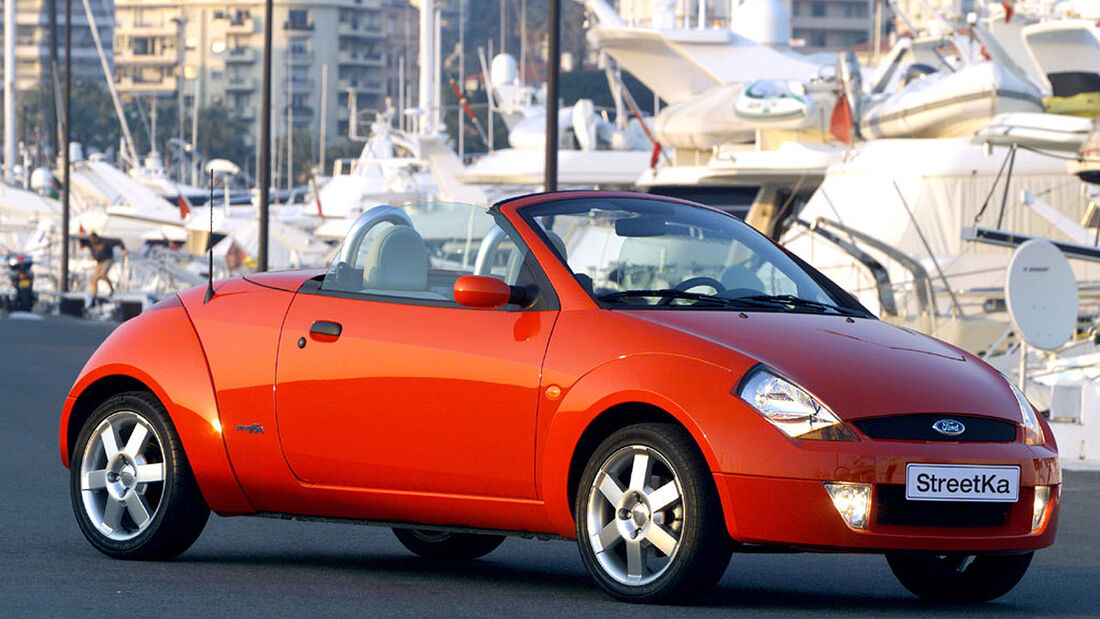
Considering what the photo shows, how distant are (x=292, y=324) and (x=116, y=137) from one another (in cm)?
13122

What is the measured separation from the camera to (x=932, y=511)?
7438mm

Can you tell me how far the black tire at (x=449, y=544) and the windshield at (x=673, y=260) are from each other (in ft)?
4.88

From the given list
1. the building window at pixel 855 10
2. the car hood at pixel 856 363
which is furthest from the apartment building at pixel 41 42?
the car hood at pixel 856 363

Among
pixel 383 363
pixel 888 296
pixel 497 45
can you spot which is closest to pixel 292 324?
pixel 383 363

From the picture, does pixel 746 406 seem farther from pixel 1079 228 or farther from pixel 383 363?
pixel 1079 228

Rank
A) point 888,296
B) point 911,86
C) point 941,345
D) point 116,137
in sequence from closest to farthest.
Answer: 1. point 941,345
2. point 888,296
3. point 911,86
4. point 116,137

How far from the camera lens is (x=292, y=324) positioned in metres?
8.84

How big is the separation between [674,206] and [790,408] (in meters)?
1.61

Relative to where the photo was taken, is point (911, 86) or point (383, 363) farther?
point (911, 86)

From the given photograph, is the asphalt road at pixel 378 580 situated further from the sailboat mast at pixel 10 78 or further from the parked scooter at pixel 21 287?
the sailboat mast at pixel 10 78

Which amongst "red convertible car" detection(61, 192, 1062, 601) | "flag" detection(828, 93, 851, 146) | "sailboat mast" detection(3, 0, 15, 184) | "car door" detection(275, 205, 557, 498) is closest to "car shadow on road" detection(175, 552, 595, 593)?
"red convertible car" detection(61, 192, 1062, 601)

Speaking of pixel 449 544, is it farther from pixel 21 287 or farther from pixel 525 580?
pixel 21 287

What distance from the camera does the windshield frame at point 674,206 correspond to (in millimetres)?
8125

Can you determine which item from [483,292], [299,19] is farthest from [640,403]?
[299,19]
